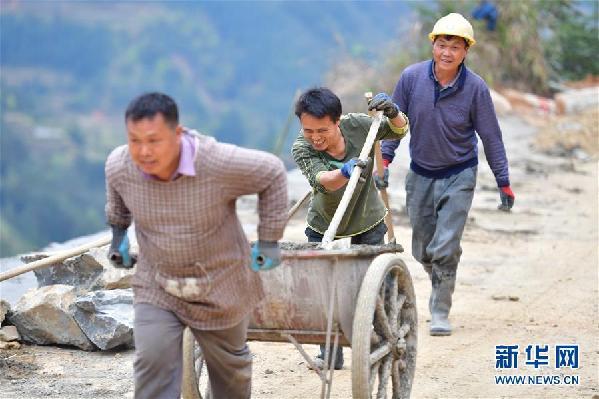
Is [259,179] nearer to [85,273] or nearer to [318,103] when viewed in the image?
[318,103]

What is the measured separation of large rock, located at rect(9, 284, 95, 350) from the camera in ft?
21.9

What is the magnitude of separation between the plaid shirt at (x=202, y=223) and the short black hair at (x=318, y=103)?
1237mm

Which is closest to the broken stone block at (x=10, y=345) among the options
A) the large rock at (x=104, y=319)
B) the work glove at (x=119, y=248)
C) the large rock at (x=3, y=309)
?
the large rock at (x=3, y=309)

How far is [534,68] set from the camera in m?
24.3

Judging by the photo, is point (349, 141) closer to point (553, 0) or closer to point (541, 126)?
point (541, 126)

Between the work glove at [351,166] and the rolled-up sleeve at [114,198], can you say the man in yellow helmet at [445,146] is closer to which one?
the work glove at [351,166]

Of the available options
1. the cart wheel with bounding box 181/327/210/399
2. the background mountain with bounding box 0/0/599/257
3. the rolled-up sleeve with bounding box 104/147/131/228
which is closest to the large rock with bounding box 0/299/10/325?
the cart wheel with bounding box 181/327/210/399

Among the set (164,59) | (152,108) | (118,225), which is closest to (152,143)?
(152,108)

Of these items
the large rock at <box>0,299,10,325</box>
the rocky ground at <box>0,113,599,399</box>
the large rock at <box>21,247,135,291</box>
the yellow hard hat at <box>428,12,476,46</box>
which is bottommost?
the rocky ground at <box>0,113,599,399</box>

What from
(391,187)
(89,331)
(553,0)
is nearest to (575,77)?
(553,0)

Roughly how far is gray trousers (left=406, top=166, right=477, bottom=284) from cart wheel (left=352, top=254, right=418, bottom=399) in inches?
66.9

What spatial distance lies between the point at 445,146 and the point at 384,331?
2182 mm

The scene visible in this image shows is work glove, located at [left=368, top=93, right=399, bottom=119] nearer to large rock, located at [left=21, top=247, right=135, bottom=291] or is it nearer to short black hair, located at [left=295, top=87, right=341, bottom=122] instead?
short black hair, located at [left=295, top=87, right=341, bottom=122]

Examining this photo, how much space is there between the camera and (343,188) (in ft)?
19.2
